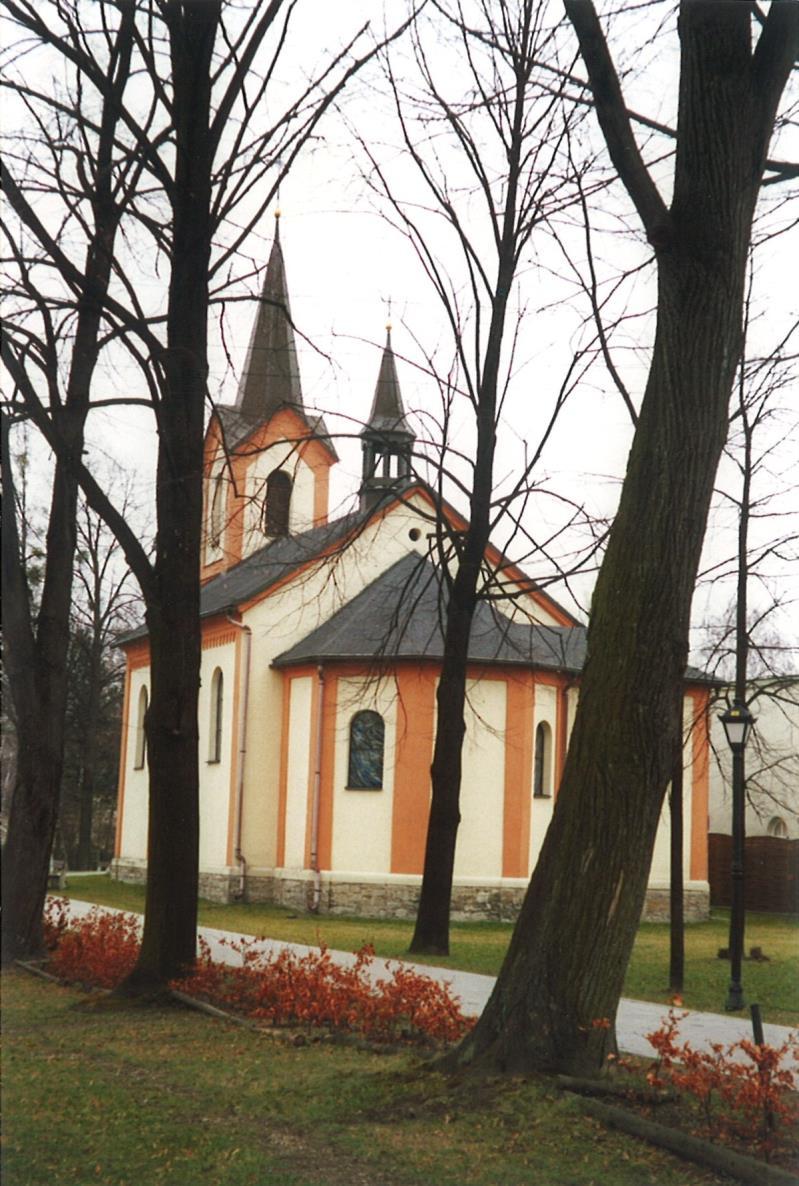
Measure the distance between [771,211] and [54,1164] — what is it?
17.9 ft

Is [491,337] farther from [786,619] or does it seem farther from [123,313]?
[123,313]

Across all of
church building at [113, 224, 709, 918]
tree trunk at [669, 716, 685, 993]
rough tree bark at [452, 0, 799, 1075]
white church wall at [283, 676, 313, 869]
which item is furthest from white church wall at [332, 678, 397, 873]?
rough tree bark at [452, 0, 799, 1075]

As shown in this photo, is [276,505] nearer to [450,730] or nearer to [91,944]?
[91,944]

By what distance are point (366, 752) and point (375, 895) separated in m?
2.60

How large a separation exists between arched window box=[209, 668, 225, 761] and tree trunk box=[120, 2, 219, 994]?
1.56 metres

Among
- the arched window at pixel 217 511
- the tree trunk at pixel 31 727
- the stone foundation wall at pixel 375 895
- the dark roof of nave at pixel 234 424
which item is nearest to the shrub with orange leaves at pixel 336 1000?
the stone foundation wall at pixel 375 895

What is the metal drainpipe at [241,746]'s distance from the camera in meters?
8.44

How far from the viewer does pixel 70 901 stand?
5.00 meters

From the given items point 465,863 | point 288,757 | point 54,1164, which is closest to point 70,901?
point 54,1164

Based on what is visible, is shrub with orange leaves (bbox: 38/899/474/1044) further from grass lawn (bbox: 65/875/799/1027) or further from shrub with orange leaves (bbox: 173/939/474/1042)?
grass lawn (bbox: 65/875/799/1027)

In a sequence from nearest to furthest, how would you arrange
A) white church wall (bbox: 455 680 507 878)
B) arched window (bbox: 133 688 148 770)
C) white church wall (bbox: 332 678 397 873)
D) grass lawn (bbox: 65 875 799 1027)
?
arched window (bbox: 133 688 148 770), grass lawn (bbox: 65 875 799 1027), white church wall (bbox: 332 678 397 873), white church wall (bbox: 455 680 507 878)

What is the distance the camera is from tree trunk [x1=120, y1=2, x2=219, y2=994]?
20.3 ft

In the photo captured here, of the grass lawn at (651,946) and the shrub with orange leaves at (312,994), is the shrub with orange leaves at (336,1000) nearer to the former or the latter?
the shrub with orange leaves at (312,994)

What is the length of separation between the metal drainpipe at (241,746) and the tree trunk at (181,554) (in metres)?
1.07
